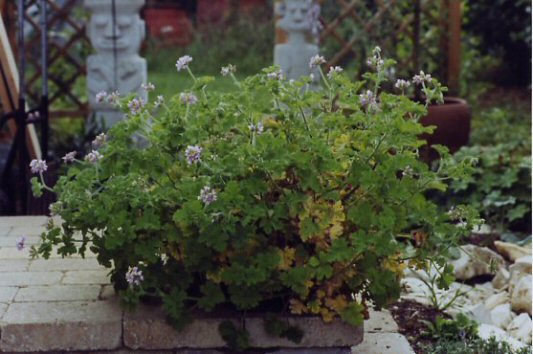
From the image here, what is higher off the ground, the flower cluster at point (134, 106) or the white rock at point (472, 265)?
the flower cluster at point (134, 106)

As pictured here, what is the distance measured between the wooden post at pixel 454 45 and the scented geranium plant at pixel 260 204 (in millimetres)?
5225

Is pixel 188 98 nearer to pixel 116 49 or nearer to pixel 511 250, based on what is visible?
pixel 511 250

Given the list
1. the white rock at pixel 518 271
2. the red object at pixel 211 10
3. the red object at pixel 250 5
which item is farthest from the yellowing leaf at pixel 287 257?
the red object at pixel 211 10

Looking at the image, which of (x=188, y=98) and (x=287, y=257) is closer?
(x=287, y=257)

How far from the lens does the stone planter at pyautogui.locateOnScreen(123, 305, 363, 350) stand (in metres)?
2.81

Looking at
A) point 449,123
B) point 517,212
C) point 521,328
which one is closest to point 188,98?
point 521,328

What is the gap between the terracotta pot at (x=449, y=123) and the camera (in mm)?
5770

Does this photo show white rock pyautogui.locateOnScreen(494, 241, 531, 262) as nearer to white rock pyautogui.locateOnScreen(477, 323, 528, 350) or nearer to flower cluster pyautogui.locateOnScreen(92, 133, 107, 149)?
white rock pyautogui.locateOnScreen(477, 323, 528, 350)

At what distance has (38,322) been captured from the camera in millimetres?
2799

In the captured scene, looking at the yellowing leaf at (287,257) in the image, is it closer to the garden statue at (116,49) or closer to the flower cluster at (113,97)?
the flower cluster at (113,97)

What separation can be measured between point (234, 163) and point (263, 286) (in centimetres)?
35

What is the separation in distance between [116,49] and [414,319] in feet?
11.8

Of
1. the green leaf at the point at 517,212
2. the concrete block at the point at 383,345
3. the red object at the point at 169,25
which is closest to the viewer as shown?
the concrete block at the point at 383,345

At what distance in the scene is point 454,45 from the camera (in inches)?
316
